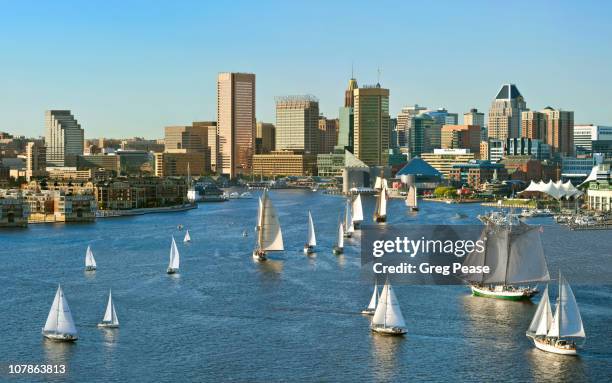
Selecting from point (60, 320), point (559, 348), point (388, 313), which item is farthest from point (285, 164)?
point (559, 348)

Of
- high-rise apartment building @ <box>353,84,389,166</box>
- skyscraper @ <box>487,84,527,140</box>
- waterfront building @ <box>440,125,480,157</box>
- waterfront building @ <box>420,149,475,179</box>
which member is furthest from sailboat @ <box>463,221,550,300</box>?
skyscraper @ <box>487,84,527,140</box>

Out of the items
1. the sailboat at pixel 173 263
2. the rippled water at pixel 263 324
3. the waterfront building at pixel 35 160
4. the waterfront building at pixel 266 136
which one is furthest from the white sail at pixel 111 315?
the waterfront building at pixel 266 136

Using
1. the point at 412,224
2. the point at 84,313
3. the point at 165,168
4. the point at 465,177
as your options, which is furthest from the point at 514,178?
the point at 84,313

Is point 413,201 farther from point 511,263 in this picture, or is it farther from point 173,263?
point 511,263

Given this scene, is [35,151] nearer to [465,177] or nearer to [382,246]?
[465,177]

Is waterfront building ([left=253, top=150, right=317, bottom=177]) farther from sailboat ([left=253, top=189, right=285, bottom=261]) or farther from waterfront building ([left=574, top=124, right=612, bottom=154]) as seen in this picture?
sailboat ([left=253, top=189, right=285, bottom=261])

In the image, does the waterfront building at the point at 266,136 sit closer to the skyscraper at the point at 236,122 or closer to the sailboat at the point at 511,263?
the skyscraper at the point at 236,122
